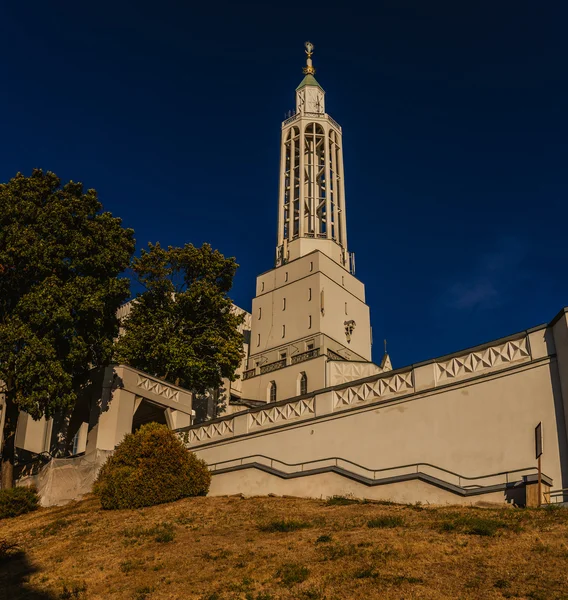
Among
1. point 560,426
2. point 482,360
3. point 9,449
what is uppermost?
point 482,360

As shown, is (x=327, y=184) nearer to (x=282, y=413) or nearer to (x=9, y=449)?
(x=282, y=413)

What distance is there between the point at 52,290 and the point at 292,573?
17828 mm

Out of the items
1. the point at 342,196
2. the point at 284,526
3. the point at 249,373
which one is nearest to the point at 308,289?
the point at 249,373

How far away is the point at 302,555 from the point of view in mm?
14844

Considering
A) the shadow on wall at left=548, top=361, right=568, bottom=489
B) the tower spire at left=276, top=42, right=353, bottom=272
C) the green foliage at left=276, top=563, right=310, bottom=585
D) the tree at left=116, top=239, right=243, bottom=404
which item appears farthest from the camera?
the tower spire at left=276, top=42, right=353, bottom=272

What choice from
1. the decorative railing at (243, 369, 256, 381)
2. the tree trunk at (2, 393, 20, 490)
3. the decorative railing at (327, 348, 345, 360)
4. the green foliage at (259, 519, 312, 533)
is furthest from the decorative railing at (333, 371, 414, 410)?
the decorative railing at (243, 369, 256, 381)

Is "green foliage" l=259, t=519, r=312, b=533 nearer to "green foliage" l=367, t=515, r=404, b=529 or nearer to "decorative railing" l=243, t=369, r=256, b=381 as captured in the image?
"green foliage" l=367, t=515, r=404, b=529

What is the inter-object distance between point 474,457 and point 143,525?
10.2 metres

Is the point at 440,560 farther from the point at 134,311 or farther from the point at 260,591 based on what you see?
the point at 134,311

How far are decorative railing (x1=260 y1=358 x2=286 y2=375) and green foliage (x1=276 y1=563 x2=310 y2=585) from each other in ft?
117

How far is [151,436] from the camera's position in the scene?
80.9ft

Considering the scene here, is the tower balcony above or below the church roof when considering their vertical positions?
below

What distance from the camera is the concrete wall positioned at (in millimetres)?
21906

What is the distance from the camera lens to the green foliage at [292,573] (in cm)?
1334
